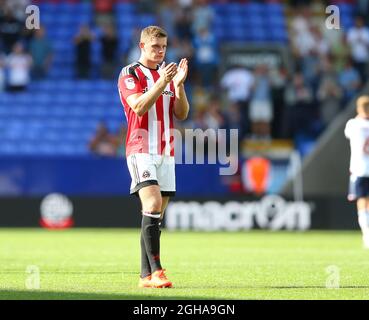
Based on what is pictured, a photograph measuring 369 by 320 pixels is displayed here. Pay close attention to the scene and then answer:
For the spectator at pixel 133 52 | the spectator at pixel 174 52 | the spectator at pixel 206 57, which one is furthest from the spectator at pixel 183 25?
the spectator at pixel 133 52

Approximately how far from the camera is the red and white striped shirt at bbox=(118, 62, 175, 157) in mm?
9250

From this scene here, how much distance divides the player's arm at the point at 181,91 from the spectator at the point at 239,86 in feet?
45.4

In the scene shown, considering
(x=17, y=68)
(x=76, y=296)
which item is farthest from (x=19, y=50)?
(x=76, y=296)

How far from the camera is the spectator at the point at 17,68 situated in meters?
24.1

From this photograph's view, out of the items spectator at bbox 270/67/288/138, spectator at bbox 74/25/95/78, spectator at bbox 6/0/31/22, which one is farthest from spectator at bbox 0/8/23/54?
spectator at bbox 270/67/288/138

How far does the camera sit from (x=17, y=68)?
24.2 metres

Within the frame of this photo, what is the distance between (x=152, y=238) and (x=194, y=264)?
3.01m

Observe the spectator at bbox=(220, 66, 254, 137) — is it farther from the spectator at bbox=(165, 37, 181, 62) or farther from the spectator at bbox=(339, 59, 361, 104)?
the spectator at bbox=(339, 59, 361, 104)

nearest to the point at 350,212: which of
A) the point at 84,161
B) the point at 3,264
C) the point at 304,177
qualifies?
the point at 304,177

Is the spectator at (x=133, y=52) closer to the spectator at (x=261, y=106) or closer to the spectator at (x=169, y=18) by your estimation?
the spectator at (x=169, y=18)

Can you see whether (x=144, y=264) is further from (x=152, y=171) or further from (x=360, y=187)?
(x=360, y=187)

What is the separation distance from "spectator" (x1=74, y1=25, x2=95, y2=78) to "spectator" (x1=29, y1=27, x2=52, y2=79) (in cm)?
64

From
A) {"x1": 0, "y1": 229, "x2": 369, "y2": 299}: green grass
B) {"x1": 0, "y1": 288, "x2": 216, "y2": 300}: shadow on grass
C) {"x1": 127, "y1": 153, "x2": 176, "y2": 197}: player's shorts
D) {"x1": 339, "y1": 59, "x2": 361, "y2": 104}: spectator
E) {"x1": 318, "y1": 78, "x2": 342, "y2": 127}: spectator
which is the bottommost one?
{"x1": 0, "y1": 229, "x2": 369, "y2": 299}: green grass

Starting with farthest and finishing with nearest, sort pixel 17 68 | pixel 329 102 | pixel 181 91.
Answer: pixel 17 68 → pixel 329 102 → pixel 181 91
